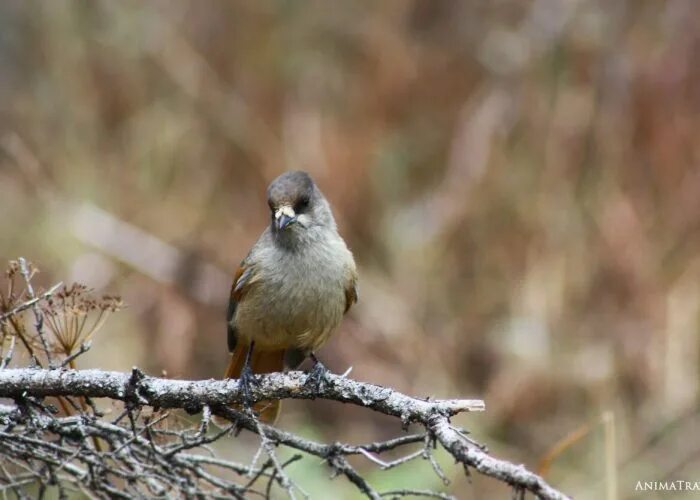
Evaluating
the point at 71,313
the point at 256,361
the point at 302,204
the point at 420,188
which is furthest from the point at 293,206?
the point at 420,188

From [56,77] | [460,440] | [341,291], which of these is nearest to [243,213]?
[56,77]

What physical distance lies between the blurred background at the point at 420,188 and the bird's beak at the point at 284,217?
6.91 feet

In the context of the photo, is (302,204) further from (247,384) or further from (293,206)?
(247,384)

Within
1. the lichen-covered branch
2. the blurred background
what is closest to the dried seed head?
the lichen-covered branch

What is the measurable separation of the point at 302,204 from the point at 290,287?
0.38 meters

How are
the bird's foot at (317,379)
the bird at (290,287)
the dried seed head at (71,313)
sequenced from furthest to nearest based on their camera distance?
1. the bird at (290,287)
2. the bird's foot at (317,379)
3. the dried seed head at (71,313)

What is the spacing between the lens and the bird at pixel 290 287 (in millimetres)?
3887

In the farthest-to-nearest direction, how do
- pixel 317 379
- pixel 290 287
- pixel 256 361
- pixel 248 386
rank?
pixel 256 361 < pixel 290 287 < pixel 248 386 < pixel 317 379

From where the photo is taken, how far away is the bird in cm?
389

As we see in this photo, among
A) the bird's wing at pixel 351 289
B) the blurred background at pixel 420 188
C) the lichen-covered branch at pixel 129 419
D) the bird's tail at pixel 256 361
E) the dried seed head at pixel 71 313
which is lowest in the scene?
the lichen-covered branch at pixel 129 419

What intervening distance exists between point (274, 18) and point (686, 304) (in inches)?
163

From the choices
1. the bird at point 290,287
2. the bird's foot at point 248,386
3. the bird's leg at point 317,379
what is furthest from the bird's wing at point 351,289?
the bird's leg at point 317,379

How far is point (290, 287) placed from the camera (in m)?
3.91

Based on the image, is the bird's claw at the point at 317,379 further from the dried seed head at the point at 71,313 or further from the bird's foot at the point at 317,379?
the dried seed head at the point at 71,313
